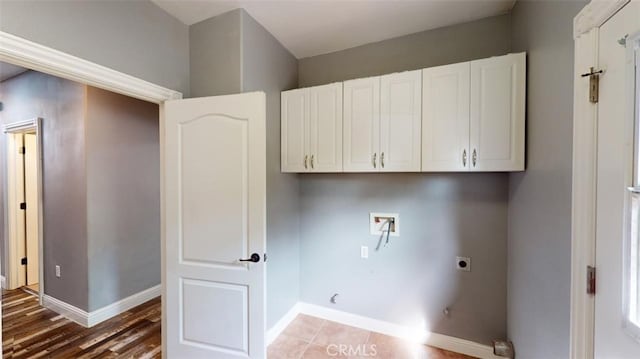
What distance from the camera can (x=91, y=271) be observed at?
7.88 feet

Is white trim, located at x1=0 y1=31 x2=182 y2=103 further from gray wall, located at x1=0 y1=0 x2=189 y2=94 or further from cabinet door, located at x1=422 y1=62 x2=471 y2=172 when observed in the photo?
cabinet door, located at x1=422 y1=62 x2=471 y2=172

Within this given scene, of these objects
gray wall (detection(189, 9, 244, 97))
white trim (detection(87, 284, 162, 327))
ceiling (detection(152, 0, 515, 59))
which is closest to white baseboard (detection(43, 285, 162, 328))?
white trim (detection(87, 284, 162, 327))

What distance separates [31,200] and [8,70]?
1553 millimetres

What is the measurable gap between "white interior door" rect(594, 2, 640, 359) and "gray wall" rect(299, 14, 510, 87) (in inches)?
44.6

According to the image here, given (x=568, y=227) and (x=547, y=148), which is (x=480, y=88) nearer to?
(x=547, y=148)

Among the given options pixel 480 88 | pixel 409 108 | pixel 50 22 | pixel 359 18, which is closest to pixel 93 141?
pixel 50 22

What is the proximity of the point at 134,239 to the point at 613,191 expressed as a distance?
3.63 metres

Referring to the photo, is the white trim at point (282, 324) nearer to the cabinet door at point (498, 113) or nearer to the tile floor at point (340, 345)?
the tile floor at point (340, 345)

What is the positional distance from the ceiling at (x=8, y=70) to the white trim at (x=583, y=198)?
4550mm

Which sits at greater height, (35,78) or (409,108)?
(35,78)

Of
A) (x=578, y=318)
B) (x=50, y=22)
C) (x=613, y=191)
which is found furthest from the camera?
(x=50, y=22)

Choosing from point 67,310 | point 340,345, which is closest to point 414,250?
Result: point 340,345

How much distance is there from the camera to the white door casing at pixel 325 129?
2.10m

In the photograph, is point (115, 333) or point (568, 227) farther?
point (115, 333)
